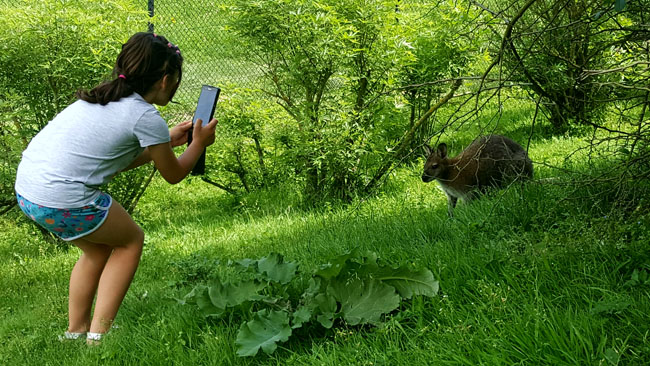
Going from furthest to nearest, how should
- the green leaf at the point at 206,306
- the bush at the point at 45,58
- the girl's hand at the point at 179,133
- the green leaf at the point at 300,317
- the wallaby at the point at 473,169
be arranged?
the bush at the point at 45,58 → the wallaby at the point at 473,169 → the girl's hand at the point at 179,133 → the green leaf at the point at 206,306 → the green leaf at the point at 300,317

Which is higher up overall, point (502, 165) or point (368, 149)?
point (502, 165)

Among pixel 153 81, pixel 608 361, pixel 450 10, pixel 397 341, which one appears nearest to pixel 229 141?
pixel 450 10

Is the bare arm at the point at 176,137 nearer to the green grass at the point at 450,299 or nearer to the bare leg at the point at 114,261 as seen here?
the bare leg at the point at 114,261

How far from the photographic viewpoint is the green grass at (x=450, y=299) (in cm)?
276

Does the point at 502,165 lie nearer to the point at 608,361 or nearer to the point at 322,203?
the point at 322,203

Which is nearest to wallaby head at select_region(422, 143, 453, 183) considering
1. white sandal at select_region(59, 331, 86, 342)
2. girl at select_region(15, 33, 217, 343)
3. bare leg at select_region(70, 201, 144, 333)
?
girl at select_region(15, 33, 217, 343)

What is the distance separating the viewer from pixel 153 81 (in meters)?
4.06

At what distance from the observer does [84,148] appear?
3.83m

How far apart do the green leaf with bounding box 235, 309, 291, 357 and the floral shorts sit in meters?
1.25

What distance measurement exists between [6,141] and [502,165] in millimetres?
5754

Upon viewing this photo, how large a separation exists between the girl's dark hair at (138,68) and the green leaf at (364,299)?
1772mm

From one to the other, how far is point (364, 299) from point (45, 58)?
577 cm

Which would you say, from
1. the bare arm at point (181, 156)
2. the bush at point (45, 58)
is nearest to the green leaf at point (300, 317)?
the bare arm at point (181, 156)

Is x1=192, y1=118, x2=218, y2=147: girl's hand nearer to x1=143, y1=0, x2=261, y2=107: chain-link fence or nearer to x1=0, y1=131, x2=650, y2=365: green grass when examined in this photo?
x1=0, y1=131, x2=650, y2=365: green grass
